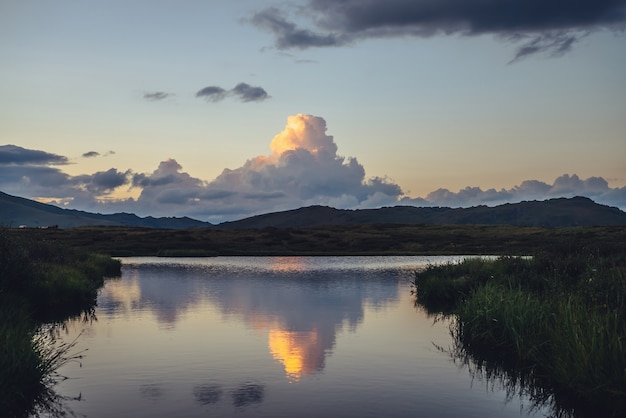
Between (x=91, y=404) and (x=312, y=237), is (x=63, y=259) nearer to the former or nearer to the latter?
(x=91, y=404)

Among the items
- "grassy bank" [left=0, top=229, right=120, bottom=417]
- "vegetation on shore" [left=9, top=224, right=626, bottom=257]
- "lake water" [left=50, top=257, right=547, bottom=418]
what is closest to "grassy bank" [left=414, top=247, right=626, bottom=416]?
"lake water" [left=50, top=257, right=547, bottom=418]

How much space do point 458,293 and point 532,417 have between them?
88.0ft

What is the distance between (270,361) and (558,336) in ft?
36.1

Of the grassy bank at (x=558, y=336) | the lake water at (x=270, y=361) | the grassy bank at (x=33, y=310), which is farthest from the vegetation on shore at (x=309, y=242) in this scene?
the grassy bank at (x=558, y=336)

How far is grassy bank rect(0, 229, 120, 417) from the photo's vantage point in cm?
1855

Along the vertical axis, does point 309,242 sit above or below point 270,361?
above

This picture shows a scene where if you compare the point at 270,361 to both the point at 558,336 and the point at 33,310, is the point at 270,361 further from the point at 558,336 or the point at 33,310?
the point at 33,310

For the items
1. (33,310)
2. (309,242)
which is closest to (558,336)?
(33,310)

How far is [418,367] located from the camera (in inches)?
973

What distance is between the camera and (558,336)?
65.5 ft

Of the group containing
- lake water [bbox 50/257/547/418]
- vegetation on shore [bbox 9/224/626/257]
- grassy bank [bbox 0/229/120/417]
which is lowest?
lake water [bbox 50/257/547/418]

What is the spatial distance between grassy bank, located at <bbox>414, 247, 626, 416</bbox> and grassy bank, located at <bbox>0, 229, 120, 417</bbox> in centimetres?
1552

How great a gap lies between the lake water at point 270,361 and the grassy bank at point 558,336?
4.39 feet

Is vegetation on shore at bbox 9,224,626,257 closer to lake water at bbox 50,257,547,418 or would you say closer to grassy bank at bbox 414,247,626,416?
lake water at bbox 50,257,547,418
